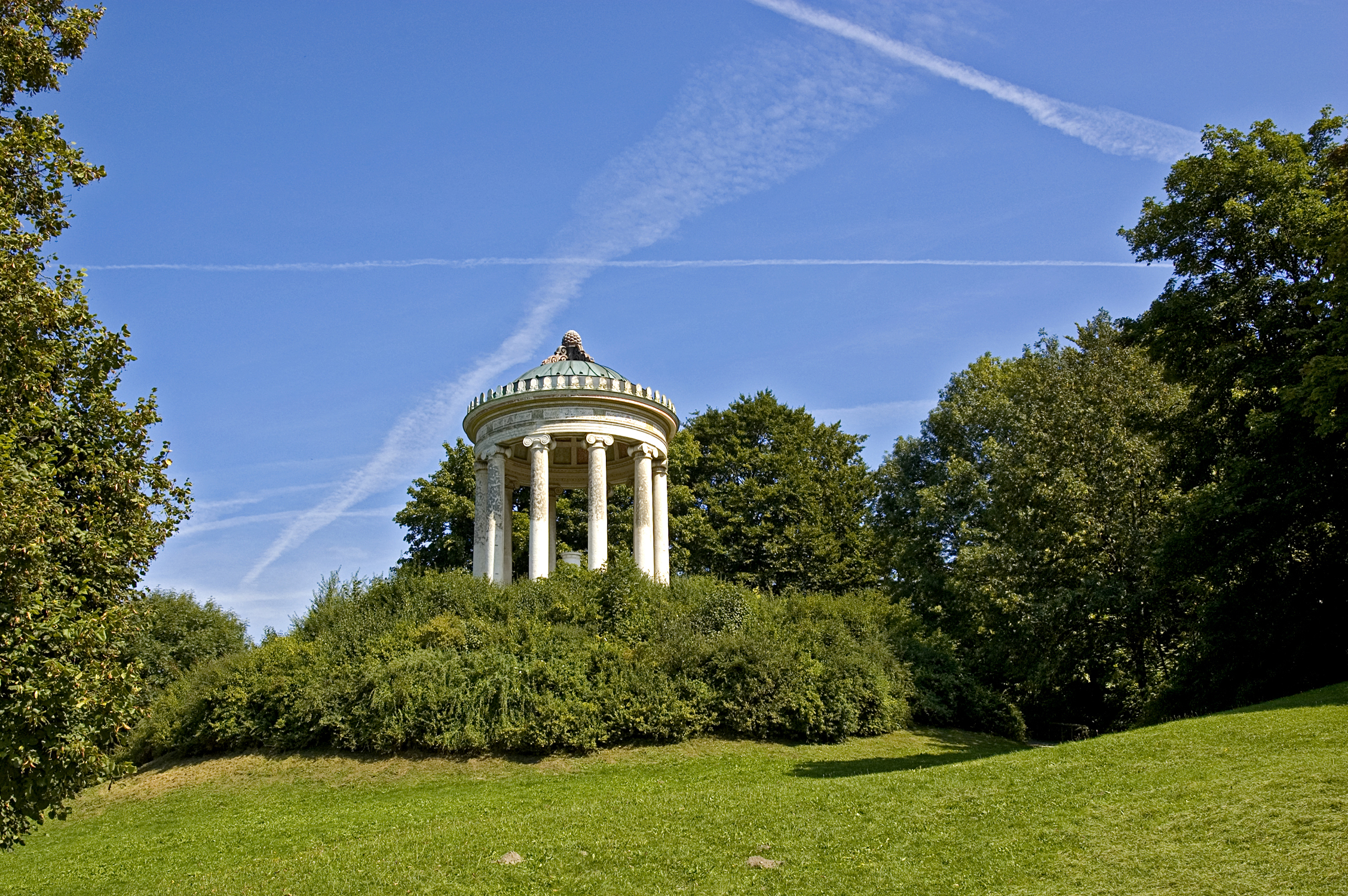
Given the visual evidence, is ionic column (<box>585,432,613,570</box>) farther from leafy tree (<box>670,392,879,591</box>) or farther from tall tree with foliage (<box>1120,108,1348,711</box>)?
tall tree with foliage (<box>1120,108,1348,711</box>)

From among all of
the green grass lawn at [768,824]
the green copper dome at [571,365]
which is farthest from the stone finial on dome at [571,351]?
the green grass lawn at [768,824]

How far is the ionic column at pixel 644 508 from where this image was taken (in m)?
27.9

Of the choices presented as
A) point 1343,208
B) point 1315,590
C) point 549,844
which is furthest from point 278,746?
point 1343,208

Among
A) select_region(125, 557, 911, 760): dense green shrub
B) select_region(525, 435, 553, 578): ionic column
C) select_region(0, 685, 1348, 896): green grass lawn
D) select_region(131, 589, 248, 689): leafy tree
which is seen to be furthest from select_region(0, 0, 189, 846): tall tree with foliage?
select_region(131, 589, 248, 689): leafy tree

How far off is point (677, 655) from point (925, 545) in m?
16.0

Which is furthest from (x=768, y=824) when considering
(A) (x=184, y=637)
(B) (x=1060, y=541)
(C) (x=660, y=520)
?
(A) (x=184, y=637)

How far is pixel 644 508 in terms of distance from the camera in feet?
92.7

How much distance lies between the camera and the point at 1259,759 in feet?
41.3

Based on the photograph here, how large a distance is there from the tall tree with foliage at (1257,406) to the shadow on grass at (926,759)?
13.4ft

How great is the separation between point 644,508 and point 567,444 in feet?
10.9

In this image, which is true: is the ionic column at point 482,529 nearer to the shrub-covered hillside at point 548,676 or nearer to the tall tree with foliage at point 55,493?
the shrub-covered hillside at point 548,676

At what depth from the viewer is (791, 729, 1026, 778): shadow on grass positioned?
17.6 m

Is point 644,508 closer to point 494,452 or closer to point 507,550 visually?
point 507,550

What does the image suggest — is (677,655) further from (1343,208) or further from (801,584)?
(801,584)
